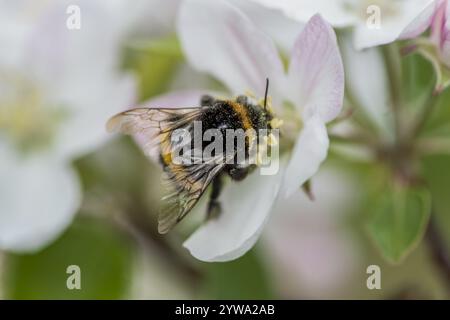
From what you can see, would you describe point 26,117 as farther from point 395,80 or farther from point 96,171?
point 395,80

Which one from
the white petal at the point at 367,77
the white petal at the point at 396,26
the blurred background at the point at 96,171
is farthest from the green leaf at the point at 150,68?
the white petal at the point at 396,26

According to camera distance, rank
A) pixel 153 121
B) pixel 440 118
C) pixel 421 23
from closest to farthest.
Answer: pixel 421 23, pixel 153 121, pixel 440 118

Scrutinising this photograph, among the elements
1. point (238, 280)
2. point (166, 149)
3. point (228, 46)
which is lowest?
point (238, 280)

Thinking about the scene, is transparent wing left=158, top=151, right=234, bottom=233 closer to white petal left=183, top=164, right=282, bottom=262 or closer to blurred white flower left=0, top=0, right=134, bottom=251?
white petal left=183, top=164, right=282, bottom=262

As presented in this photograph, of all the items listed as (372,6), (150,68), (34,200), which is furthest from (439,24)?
(34,200)

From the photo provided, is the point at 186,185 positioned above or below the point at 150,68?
below

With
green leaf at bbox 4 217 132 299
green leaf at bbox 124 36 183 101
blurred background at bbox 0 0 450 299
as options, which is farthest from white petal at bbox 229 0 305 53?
green leaf at bbox 4 217 132 299

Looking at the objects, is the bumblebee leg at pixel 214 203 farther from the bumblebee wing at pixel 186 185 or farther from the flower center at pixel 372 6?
the flower center at pixel 372 6
